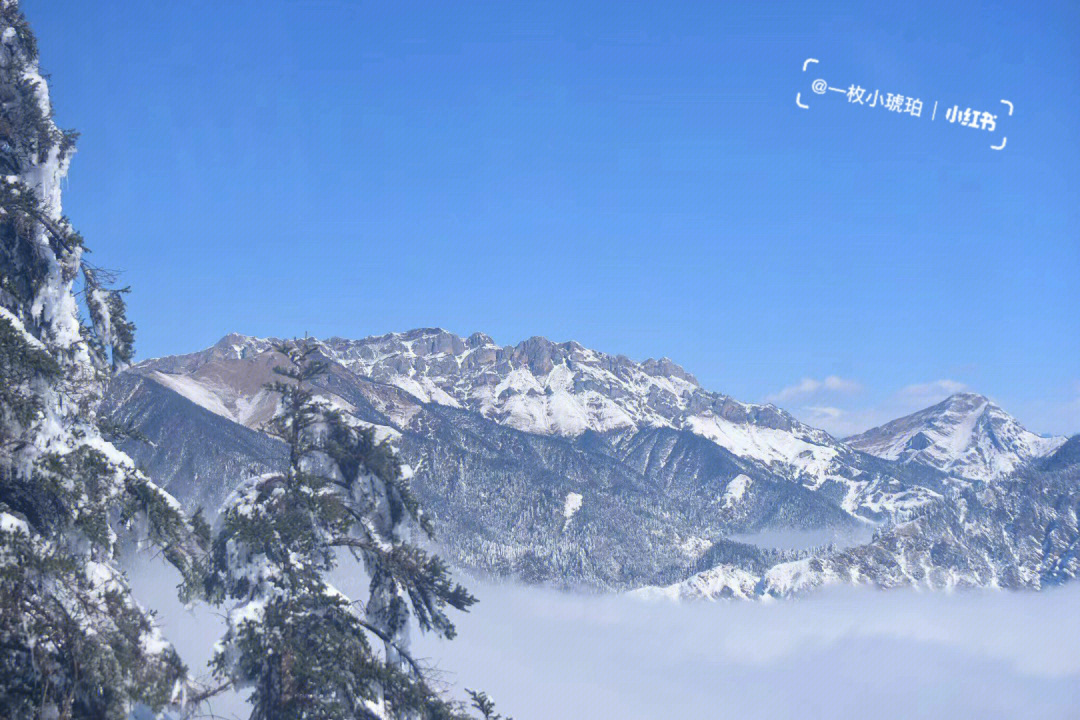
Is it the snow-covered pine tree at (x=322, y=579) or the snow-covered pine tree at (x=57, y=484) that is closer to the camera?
the snow-covered pine tree at (x=57, y=484)

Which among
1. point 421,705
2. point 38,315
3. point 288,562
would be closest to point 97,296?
point 38,315

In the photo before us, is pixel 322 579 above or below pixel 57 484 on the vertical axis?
above

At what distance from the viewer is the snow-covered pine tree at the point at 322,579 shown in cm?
1866

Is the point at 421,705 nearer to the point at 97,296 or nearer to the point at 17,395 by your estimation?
the point at 17,395

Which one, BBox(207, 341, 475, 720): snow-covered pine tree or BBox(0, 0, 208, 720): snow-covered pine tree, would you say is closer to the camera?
BBox(0, 0, 208, 720): snow-covered pine tree

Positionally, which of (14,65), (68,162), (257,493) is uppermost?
(14,65)

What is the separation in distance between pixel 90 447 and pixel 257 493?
362 cm

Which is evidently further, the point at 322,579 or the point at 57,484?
the point at 322,579

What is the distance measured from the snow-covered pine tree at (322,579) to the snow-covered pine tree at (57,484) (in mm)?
1661

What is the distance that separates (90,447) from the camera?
1877 centimetres

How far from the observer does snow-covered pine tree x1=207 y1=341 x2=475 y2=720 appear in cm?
1866

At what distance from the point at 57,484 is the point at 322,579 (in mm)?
5696

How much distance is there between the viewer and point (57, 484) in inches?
689

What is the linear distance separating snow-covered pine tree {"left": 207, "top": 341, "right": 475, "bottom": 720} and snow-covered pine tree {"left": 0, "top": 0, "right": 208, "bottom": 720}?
1661 millimetres
